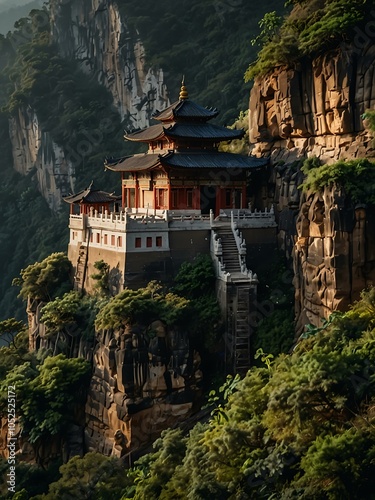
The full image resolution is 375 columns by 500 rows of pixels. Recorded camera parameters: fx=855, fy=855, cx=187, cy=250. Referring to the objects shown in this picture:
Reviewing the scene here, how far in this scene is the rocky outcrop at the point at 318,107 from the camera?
3412 cm

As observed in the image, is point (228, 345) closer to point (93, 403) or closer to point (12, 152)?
point (93, 403)

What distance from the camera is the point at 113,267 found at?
124 ft

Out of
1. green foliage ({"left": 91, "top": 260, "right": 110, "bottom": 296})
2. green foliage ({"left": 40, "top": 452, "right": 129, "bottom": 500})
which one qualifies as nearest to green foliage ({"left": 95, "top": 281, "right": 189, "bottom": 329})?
green foliage ({"left": 91, "top": 260, "right": 110, "bottom": 296})

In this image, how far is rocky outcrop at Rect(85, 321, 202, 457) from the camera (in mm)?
34125

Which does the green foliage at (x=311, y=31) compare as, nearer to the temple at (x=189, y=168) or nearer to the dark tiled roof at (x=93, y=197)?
the temple at (x=189, y=168)

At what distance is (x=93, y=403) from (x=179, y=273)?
6.64 metres

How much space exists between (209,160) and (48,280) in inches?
409

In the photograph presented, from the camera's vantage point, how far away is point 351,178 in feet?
106

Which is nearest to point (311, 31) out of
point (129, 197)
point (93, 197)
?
point (129, 197)

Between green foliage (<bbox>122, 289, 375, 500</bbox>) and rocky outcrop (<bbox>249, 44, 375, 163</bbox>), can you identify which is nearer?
green foliage (<bbox>122, 289, 375, 500</bbox>)

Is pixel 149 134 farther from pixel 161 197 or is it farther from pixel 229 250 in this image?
pixel 229 250

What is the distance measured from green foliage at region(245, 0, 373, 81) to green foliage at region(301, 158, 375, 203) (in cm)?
550

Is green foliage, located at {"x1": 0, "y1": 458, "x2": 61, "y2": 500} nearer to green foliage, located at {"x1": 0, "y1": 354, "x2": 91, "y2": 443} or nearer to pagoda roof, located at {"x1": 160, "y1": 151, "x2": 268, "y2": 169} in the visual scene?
green foliage, located at {"x1": 0, "y1": 354, "x2": 91, "y2": 443}

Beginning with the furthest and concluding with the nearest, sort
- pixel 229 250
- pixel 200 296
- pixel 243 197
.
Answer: pixel 243 197, pixel 229 250, pixel 200 296
